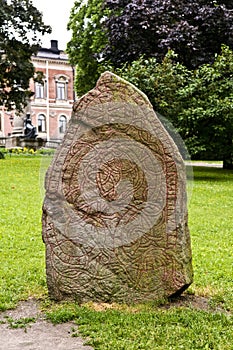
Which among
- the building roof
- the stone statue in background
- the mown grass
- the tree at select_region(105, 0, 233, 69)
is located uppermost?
the building roof

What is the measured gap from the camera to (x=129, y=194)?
4.86m

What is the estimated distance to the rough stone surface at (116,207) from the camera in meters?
4.80

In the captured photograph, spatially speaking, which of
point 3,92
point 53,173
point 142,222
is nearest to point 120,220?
point 142,222

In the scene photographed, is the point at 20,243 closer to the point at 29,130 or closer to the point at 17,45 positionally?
the point at 17,45

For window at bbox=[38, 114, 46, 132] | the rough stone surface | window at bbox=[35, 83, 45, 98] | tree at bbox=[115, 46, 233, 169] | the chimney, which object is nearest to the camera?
the rough stone surface

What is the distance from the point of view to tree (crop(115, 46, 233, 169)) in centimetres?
1691

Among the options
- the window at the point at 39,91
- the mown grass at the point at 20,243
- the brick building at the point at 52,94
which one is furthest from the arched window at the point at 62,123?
the mown grass at the point at 20,243

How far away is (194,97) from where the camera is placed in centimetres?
1731

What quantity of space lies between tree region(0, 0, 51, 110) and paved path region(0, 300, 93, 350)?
67.0 ft

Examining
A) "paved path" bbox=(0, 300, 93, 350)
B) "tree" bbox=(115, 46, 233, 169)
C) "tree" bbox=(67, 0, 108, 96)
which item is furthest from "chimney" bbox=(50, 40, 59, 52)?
"paved path" bbox=(0, 300, 93, 350)

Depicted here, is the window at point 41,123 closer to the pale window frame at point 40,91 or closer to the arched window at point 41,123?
the arched window at point 41,123

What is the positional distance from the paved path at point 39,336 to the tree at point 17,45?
67.0 ft

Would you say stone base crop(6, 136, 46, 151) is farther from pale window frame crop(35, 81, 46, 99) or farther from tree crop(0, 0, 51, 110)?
pale window frame crop(35, 81, 46, 99)

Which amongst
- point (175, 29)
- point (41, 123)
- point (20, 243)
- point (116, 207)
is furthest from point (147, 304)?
point (41, 123)
